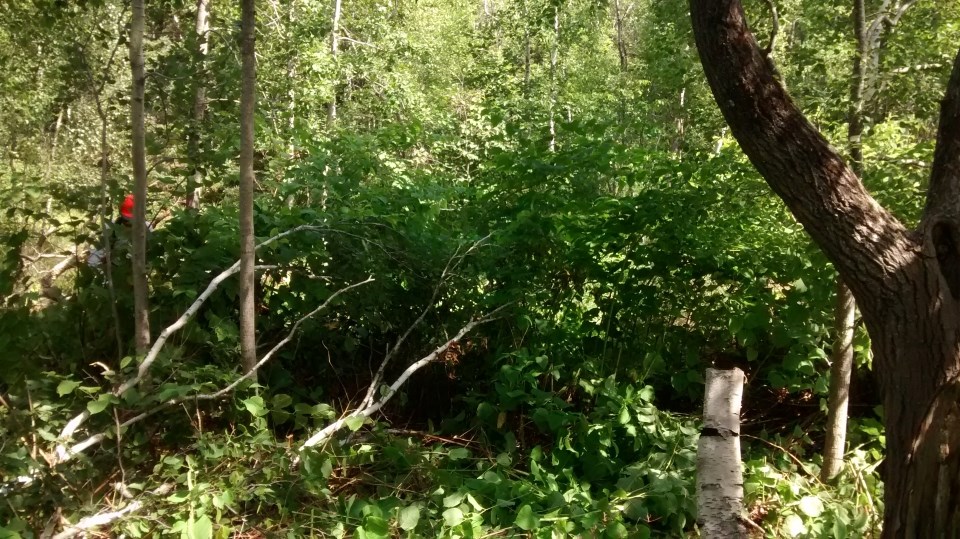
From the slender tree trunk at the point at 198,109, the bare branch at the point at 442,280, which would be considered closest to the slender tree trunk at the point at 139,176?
the slender tree trunk at the point at 198,109

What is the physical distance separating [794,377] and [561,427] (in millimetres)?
1648

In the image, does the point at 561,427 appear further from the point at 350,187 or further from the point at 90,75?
the point at 90,75

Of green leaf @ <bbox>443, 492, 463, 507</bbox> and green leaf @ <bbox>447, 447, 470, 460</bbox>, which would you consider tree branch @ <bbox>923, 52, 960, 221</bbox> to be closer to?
green leaf @ <bbox>443, 492, 463, 507</bbox>

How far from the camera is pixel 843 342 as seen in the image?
4418 millimetres

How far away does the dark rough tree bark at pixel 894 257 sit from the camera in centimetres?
286

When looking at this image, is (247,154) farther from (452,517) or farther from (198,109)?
(452,517)

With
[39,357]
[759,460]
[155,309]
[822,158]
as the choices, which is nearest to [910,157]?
[822,158]

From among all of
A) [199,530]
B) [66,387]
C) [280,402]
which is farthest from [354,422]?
[66,387]

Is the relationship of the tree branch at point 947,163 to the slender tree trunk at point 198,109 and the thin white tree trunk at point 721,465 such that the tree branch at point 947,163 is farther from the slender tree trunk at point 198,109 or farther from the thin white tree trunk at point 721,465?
the slender tree trunk at point 198,109

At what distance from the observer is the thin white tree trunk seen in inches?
110

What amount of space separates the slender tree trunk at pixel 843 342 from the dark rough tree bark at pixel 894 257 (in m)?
1.24

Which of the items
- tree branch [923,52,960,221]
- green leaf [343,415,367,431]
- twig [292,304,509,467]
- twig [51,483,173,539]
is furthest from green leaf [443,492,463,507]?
tree branch [923,52,960,221]

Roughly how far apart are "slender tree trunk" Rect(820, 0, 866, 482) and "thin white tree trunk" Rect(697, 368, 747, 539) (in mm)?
1909

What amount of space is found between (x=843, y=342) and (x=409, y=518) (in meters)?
2.79
